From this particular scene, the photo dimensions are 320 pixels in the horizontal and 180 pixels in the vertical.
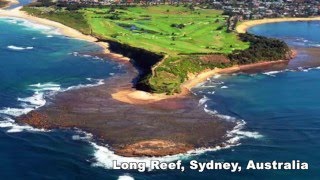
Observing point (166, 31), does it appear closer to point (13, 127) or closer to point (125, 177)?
point (13, 127)

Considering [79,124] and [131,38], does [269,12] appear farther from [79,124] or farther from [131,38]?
[79,124]

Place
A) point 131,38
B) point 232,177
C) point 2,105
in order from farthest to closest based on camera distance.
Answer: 1. point 131,38
2. point 2,105
3. point 232,177

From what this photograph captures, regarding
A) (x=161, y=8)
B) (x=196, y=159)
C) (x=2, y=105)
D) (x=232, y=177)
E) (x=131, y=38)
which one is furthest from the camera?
(x=161, y=8)

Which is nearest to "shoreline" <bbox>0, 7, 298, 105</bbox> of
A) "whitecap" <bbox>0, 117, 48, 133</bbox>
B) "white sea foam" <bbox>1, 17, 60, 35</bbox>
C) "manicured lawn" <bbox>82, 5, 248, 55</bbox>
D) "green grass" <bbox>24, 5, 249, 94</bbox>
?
"green grass" <bbox>24, 5, 249, 94</bbox>

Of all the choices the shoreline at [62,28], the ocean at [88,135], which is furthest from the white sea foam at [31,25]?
the ocean at [88,135]

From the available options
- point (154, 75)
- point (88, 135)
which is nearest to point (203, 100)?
point (154, 75)

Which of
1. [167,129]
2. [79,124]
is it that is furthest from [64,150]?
[167,129]
